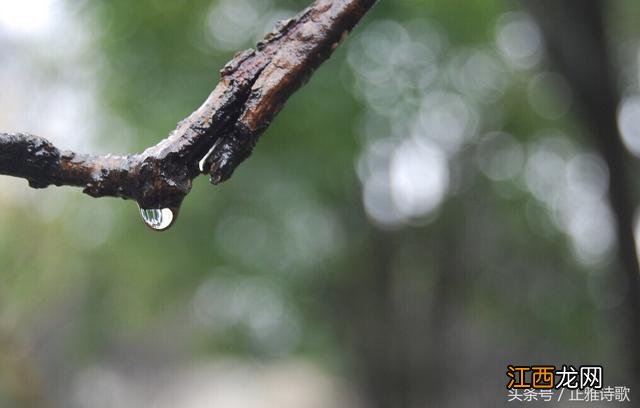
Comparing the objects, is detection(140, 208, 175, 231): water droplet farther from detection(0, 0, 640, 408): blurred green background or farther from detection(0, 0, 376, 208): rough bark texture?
detection(0, 0, 640, 408): blurred green background

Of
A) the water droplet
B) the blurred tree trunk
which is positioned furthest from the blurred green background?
the water droplet

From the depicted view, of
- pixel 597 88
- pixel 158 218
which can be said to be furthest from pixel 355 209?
pixel 158 218

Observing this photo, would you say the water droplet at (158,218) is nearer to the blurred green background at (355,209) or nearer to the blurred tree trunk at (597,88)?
the blurred tree trunk at (597,88)

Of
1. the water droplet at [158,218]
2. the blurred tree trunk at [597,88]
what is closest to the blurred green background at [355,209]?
the blurred tree trunk at [597,88]

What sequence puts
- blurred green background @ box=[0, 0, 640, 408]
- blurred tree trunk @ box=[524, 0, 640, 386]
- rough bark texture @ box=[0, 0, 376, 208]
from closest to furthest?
rough bark texture @ box=[0, 0, 376, 208]
blurred tree trunk @ box=[524, 0, 640, 386]
blurred green background @ box=[0, 0, 640, 408]

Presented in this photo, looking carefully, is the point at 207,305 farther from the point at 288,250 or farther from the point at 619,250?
the point at 619,250

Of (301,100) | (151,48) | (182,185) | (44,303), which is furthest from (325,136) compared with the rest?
(182,185)

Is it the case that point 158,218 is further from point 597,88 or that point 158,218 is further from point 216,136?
point 597,88
